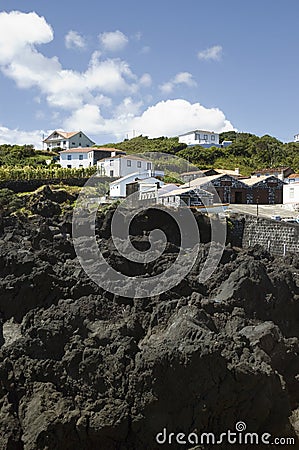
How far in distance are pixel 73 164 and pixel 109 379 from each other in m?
41.9

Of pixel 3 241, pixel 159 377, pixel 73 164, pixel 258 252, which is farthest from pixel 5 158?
pixel 159 377

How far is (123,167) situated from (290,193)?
43.6 ft

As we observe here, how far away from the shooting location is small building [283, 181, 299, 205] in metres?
34.7

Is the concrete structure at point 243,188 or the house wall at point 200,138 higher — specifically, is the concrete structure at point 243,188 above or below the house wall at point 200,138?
below

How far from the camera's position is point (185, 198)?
25.8 metres

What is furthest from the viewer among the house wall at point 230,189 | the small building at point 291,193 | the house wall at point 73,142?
the house wall at point 73,142

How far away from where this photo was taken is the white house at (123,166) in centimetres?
3962

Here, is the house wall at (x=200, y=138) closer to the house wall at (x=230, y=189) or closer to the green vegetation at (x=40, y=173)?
the green vegetation at (x=40, y=173)

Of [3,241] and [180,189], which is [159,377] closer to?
[3,241]

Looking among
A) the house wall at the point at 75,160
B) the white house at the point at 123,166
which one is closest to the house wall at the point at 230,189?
the white house at the point at 123,166

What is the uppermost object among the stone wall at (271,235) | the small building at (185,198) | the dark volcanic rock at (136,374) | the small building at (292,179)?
the small building at (292,179)

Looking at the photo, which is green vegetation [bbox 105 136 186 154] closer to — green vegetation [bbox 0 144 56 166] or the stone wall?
green vegetation [bbox 0 144 56 166]

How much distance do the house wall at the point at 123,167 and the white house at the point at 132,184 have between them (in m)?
4.39

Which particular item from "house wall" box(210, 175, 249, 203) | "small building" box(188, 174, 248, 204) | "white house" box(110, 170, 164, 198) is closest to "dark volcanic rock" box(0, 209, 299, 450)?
"white house" box(110, 170, 164, 198)
